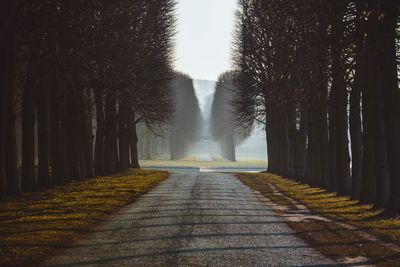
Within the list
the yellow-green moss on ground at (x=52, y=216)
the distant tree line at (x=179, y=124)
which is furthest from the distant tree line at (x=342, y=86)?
the distant tree line at (x=179, y=124)

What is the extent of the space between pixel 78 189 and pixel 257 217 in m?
12.0

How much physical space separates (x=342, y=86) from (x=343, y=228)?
1063 centimetres

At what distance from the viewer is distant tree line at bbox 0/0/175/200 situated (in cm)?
2245

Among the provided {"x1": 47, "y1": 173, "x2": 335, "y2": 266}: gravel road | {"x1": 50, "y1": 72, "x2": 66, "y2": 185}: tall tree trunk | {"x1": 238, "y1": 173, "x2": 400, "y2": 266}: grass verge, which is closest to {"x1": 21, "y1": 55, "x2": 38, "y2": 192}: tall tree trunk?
{"x1": 50, "y1": 72, "x2": 66, "y2": 185}: tall tree trunk

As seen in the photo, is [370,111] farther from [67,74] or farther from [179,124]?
[179,124]

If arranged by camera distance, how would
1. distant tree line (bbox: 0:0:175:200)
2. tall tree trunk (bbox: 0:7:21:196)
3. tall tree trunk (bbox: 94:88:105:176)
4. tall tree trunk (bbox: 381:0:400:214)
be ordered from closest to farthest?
1. tall tree trunk (bbox: 381:0:400:214)
2. distant tree line (bbox: 0:0:175:200)
3. tall tree trunk (bbox: 0:7:21:196)
4. tall tree trunk (bbox: 94:88:105:176)

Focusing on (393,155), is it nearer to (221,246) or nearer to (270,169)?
(221,246)

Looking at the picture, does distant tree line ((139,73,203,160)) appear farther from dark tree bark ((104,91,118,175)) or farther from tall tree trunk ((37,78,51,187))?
tall tree trunk ((37,78,51,187))

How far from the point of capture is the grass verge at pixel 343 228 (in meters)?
12.7

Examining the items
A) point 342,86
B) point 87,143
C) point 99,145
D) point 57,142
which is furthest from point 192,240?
point 99,145

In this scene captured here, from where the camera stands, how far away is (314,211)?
2209 centimetres

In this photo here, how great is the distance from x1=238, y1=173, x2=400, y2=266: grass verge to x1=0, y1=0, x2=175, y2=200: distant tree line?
30.2 feet

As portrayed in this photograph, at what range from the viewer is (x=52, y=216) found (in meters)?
19.0

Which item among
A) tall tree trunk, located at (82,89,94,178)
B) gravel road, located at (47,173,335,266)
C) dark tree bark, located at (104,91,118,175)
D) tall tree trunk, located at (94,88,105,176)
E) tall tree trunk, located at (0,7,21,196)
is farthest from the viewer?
dark tree bark, located at (104,91,118,175)
